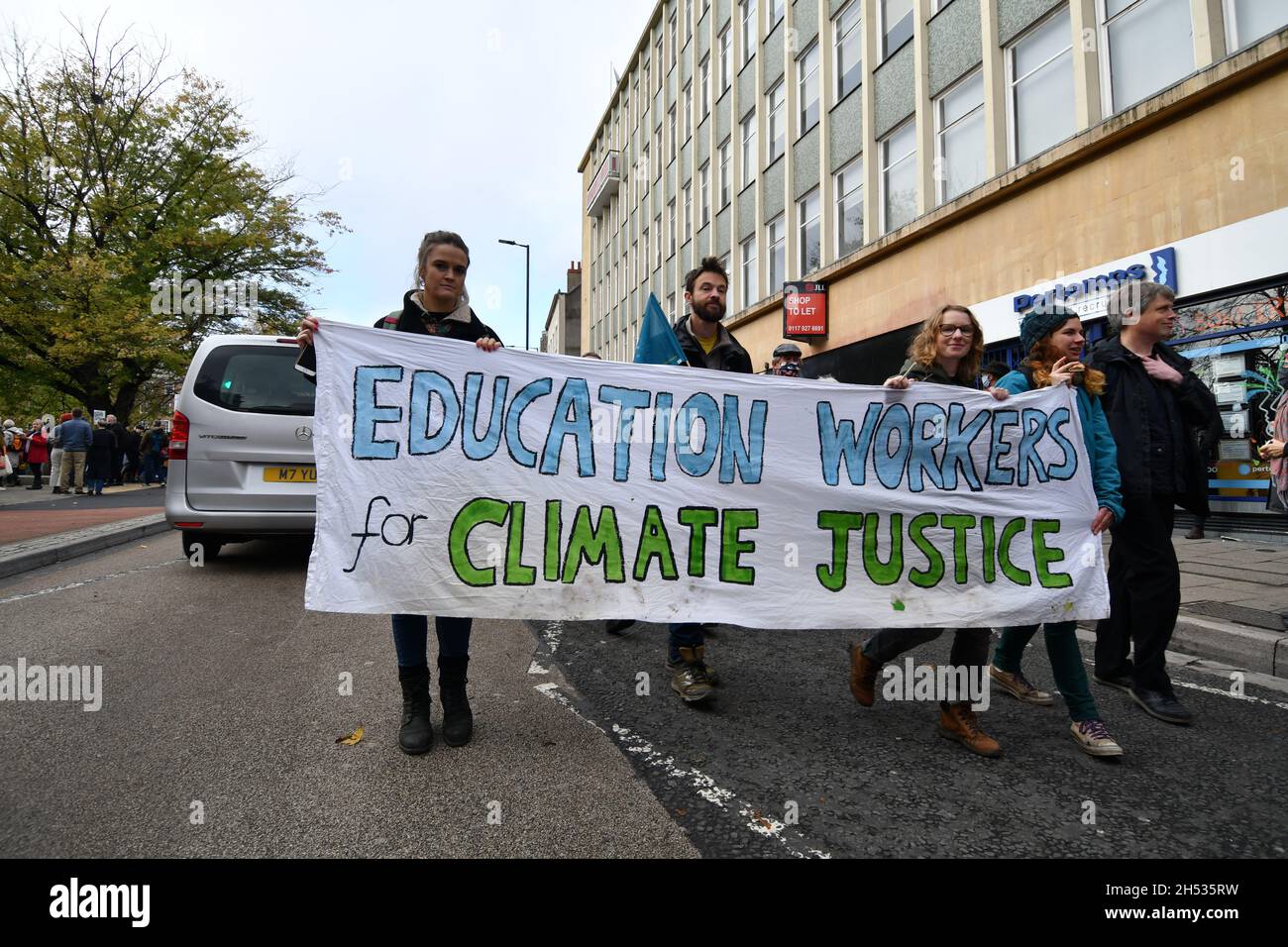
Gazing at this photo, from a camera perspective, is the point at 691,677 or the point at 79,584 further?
the point at 79,584

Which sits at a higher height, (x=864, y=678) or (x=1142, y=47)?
(x=1142, y=47)

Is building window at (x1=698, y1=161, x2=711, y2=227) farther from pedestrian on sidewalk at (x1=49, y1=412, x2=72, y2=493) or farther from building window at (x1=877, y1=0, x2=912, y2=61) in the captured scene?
pedestrian on sidewalk at (x1=49, y1=412, x2=72, y2=493)

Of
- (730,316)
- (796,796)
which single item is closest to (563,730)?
(796,796)

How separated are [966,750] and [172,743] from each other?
313cm

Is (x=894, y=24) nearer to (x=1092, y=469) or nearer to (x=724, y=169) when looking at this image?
(x=724, y=169)

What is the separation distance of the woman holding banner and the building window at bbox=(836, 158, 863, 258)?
566 inches

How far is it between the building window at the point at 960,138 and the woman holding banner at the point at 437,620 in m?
12.0

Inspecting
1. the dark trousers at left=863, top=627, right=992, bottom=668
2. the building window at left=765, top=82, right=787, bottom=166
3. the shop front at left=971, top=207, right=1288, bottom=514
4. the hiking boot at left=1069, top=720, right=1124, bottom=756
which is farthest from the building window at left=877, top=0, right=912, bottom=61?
the hiking boot at left=1069, top=720, right=1124, bottom=756

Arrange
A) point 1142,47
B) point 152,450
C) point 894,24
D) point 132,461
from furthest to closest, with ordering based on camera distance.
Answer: point 132,461
point 152,450
point 894,24
point 1142,47

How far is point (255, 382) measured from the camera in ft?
19.4

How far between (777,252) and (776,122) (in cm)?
348

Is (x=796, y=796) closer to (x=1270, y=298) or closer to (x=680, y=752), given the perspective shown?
(x=680, y=752)

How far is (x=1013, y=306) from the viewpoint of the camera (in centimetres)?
1144

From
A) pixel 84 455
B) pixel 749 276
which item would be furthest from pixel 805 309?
pixel 84 455
